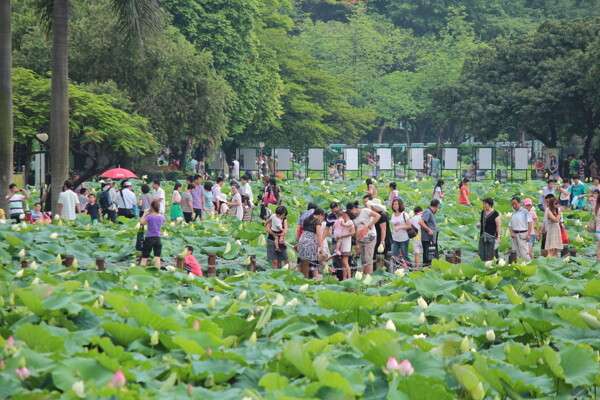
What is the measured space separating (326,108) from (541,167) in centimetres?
1569

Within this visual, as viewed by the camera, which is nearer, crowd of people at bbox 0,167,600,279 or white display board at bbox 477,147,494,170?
crowd of people at bbox 0,167,600,279

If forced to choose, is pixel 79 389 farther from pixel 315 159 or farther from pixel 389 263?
pixel 315 159

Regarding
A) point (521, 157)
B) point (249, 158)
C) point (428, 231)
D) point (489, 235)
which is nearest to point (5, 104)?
point (428, 231)

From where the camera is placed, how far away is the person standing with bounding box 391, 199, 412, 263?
54.1 feet

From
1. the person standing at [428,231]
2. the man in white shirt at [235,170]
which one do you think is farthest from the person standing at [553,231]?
the man in white shirt at [235,170]

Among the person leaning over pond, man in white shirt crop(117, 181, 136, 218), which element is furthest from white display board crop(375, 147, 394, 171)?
the person leaning over pond

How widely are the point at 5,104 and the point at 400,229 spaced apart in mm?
8680

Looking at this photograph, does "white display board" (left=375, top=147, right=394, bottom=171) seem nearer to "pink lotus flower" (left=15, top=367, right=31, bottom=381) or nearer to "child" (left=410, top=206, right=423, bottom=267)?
"child" (left=410, top=206, right=423, bottom=267)

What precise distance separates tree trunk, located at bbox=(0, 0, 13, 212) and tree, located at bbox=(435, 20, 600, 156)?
26229 millimetres

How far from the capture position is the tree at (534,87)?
1673 inches

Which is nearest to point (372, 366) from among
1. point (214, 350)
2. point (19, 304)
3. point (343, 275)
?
point (214, 350)

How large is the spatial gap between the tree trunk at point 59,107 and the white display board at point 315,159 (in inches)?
825

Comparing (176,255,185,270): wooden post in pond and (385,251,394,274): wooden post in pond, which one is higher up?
(176,255,185,270): wooden post in pond

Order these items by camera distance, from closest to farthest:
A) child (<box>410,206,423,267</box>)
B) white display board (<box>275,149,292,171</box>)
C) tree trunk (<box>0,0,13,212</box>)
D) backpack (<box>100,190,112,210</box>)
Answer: child (<box>410,206,423,267</box>)
tree trunk (<box>0,0,13,212</box>)
backpack (<box>100,190,112,210</box>)
white display board (<box>275,149,292,171</box>)
